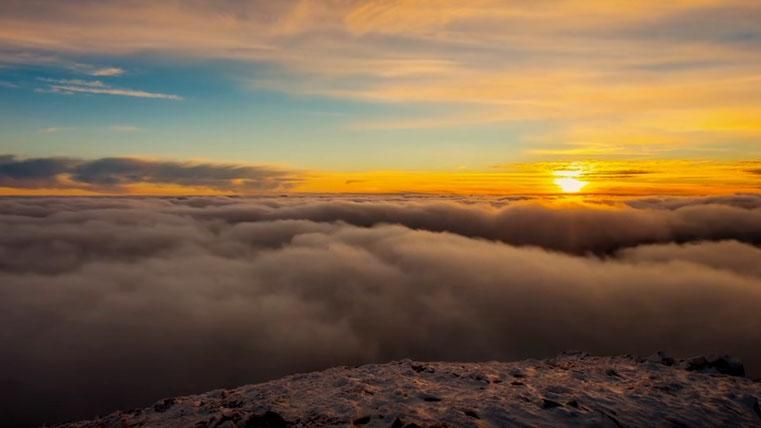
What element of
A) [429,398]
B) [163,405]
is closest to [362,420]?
[429,398]

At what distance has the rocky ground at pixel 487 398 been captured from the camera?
13.7m

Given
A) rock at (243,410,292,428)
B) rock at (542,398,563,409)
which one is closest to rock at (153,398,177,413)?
rock at (243,410,292,428)

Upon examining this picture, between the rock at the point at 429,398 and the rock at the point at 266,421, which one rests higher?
the rock at the point at 266,421

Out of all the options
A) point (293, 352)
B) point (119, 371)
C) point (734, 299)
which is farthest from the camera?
point (734, 299)

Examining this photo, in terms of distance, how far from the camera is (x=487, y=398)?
50.8 feet

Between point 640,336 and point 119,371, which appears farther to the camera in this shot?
point 640,336

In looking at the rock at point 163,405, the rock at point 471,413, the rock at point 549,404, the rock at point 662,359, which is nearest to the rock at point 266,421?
the rock at point 471,413

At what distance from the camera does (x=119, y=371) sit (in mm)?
52844

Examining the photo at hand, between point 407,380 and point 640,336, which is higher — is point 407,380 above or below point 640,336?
above

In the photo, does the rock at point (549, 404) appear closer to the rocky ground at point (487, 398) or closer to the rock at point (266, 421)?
the rocky ground at point (487, 398)

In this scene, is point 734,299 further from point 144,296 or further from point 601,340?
point 144,296

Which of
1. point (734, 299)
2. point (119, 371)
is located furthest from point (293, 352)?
point (734, 299)

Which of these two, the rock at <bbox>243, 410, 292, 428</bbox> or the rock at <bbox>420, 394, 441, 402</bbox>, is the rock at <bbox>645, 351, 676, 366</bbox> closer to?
the rock at <bbox>420, 394, 441, 402</bbox>

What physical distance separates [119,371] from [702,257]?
466 feet
